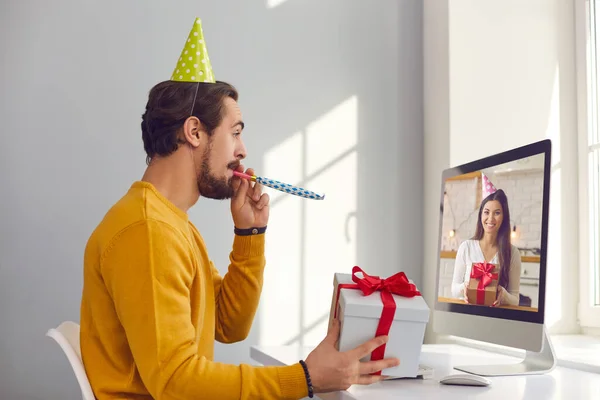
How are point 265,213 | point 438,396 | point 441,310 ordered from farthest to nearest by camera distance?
1. point 441,310
2. point 265,213
3. point 438,396

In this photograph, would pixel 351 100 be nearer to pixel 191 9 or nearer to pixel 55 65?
pixel 191 9

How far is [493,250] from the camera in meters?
1.45

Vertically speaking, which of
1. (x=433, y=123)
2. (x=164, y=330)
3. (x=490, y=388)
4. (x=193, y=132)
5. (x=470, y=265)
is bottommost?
(x=490, y=388)

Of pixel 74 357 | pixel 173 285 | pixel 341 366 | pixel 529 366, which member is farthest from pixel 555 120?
pixel 74 357

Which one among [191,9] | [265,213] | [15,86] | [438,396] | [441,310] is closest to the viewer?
[438,396]

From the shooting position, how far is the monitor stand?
1387mm

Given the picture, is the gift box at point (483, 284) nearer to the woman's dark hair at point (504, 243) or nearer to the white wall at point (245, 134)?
the woman's dark hair at point (504, 243)

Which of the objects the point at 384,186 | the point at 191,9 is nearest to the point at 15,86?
the point at 191,9

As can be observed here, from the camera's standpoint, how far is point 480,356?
173 centimetres

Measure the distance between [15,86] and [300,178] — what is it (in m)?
0.92

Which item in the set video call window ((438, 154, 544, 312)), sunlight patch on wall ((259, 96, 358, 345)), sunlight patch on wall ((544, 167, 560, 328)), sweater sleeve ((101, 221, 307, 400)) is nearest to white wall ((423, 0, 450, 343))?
sunlight patch on wall ((259, 96, 358, 345))

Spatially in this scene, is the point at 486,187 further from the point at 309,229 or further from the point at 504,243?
the point at 309,229

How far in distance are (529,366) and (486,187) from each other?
0.40 m

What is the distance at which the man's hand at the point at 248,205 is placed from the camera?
1.51m
